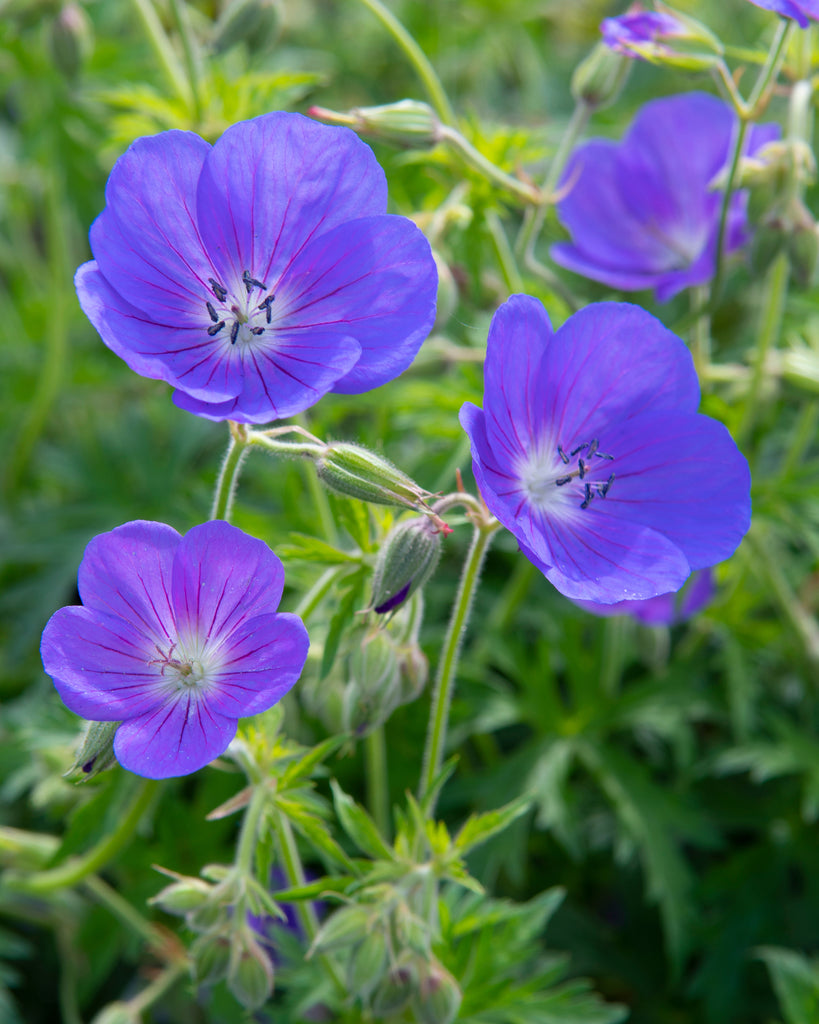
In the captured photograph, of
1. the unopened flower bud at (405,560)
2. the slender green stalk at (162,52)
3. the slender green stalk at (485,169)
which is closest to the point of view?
the unopened flower bud at (405,560)

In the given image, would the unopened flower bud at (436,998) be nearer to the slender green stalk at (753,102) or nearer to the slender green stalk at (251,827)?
the slender green stalk at (251,827)

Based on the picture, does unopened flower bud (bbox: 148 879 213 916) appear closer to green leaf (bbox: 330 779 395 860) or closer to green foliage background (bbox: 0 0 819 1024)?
green leaf (bbox: 330 779 395 860)

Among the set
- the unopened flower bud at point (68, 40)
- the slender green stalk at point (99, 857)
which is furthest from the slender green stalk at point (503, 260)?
the slender green stalk at point (99, 857)

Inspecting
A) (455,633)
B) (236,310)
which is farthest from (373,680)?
(236,310)

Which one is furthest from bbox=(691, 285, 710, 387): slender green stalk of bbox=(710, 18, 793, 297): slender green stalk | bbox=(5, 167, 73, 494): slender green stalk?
bbox=(5, 167, 73, 494): slender green stalk

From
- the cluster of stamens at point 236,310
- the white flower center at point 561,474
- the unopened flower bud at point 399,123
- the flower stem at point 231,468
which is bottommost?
the white flower center at point 561,474

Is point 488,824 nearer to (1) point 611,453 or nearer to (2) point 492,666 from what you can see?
(1) point 611,453

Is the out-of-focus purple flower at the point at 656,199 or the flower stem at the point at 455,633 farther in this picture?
the out-of-focus purple flower at the point at 656,199
